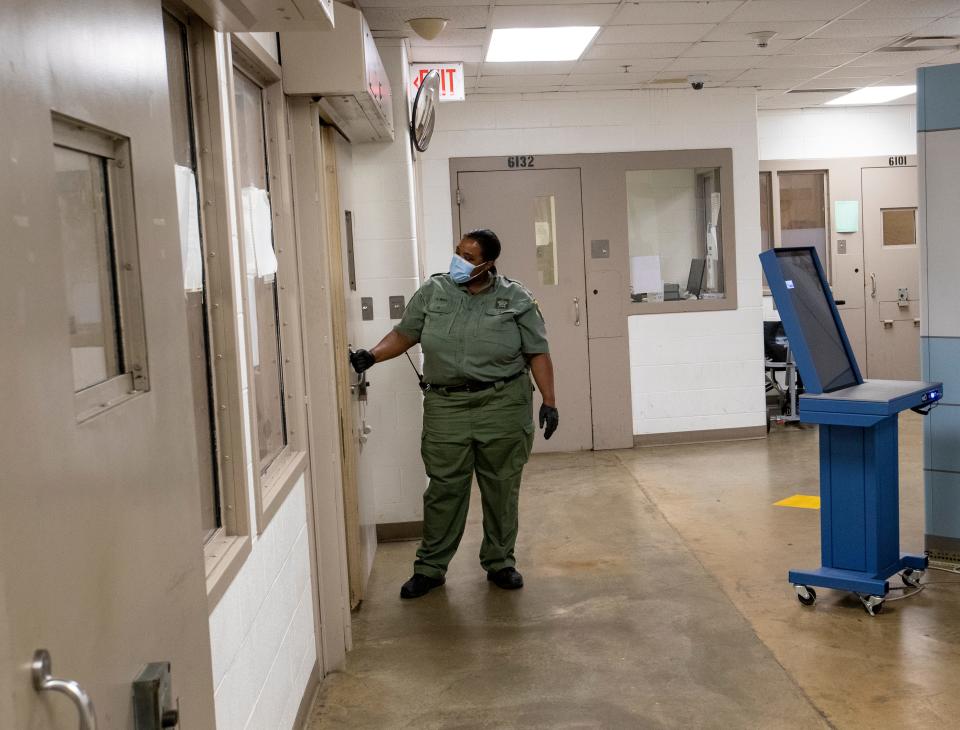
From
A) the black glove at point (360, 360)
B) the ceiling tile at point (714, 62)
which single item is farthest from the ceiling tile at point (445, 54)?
the black glove at point (360, 360)

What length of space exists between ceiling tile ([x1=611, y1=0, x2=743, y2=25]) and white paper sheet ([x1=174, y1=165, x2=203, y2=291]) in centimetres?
347

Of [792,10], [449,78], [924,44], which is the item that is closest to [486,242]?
[449,78]

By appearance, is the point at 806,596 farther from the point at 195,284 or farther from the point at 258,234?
the point at 195,284

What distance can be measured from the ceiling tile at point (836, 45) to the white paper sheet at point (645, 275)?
1.83m

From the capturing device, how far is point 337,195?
13.8 ft

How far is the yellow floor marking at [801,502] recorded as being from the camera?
558 centimetres

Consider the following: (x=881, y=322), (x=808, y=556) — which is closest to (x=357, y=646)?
(x=808, y=556)

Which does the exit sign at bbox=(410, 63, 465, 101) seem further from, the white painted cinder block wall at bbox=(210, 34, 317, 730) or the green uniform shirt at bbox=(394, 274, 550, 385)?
the white painted cinder block wall at bbox=(210, 34, 317, 730)

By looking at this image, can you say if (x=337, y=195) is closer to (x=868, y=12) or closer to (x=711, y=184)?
(x=868, y=12)

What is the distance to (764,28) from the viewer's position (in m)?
5.68

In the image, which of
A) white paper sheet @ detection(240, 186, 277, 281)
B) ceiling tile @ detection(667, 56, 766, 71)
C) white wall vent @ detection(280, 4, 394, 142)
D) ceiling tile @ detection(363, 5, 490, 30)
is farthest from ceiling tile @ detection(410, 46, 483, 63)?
white paper sheet @ detection(240, 186, 277, 281)

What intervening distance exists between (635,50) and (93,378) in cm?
541

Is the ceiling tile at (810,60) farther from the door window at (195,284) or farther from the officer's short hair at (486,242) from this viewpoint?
the door window at (195,284)

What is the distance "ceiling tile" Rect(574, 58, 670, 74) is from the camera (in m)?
6.31
